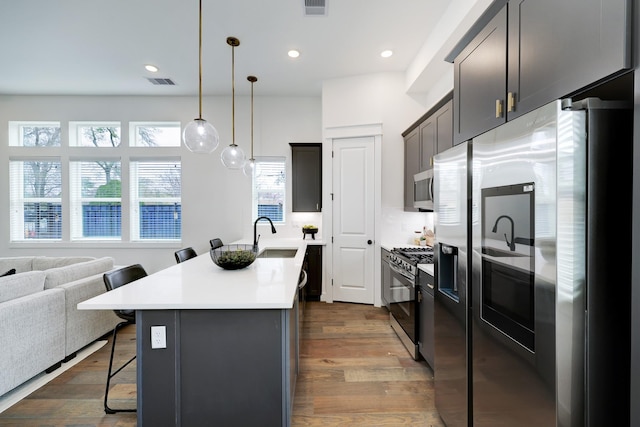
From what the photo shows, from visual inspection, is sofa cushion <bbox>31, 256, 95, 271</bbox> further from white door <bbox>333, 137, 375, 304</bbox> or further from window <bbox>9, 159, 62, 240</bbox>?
white door <bbox>333, 137, 375, 304</bbox>

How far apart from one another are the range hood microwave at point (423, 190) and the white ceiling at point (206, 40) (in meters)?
1.45

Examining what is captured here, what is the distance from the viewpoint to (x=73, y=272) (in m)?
2.80

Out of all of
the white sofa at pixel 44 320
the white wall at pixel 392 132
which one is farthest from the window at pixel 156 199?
the white wall at pixel 392 132

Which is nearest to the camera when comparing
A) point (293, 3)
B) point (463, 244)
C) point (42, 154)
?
point (463, 244)

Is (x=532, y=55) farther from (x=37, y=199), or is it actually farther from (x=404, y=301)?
(x=37, y=199)

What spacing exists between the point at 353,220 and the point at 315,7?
2.65 metres

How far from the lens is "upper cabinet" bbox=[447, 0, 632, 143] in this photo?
842mm

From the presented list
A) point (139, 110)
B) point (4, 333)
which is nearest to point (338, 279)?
point (4, 333)

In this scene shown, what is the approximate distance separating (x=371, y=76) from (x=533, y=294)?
388cm

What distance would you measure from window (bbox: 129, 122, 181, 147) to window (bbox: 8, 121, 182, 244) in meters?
0.02

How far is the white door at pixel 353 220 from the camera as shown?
13.4 feet

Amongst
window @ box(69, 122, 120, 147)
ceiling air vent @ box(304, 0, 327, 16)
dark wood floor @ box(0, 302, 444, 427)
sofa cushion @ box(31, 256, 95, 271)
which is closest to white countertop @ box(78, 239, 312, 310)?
dark wood floor @ box(0, 302, 444, 427)

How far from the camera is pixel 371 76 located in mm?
4098

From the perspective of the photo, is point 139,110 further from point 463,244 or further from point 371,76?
point 463,244
